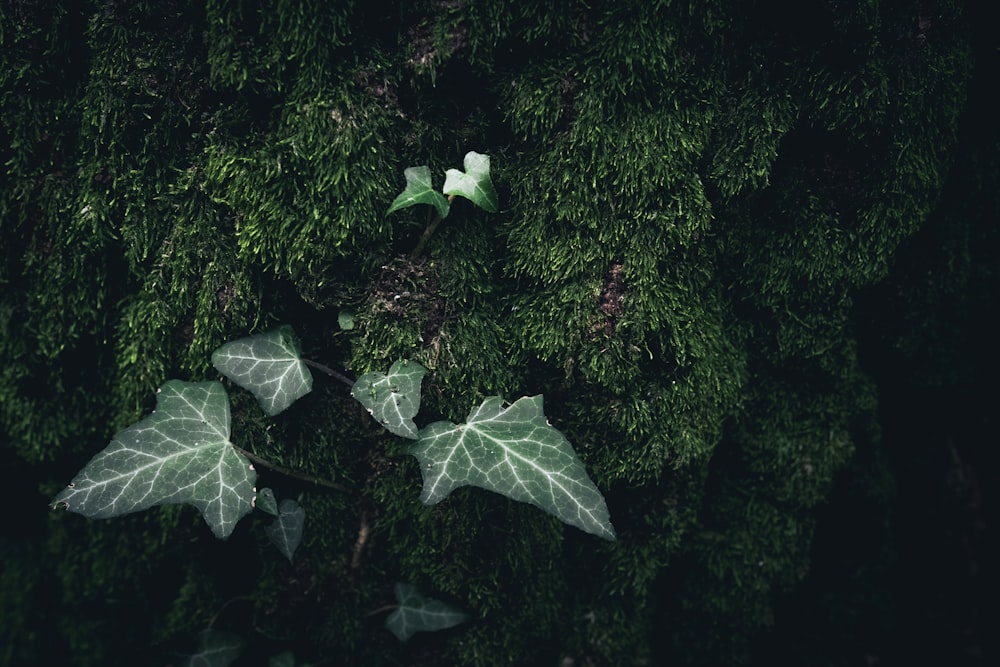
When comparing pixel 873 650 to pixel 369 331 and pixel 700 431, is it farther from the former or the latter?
pixel 369 331

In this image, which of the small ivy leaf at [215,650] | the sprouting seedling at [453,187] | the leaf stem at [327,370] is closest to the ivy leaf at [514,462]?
the leaf stem at [327,370]

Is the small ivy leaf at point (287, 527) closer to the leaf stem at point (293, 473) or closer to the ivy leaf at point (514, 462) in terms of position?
the leaf stem at point (293, 473)

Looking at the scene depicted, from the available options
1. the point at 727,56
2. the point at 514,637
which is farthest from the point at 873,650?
the point at 727,56

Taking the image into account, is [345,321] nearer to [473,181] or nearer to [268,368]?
[268,368]

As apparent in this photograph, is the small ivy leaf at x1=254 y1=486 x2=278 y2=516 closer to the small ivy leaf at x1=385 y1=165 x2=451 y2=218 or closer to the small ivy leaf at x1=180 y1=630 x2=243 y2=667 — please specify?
the small ivy leaf at x1=180 y1=630 x2=243 y2=667

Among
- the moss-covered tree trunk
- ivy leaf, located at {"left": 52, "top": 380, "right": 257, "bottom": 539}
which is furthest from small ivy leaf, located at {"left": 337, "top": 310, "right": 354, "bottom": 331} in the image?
ivy leaf, located at {"left": 52, "top": 380, "right": 257, "bottom": 539}

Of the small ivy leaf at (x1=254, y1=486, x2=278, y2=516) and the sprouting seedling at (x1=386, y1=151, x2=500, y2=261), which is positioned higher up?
the sprouting seedling at (x1=386, y1=151, x2=500, y2=261)

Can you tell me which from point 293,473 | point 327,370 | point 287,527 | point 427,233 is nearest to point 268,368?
point 327,370
